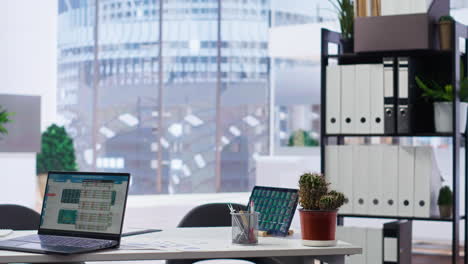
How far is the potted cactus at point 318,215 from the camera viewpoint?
8.95 ft

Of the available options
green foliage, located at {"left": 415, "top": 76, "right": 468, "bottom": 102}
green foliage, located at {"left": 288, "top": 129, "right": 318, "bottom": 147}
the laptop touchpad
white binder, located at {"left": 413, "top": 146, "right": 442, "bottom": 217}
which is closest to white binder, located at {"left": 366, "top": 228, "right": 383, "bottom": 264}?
white binder, located at {"left": 413, "top": 146, "right": 442, "bottom": 217}

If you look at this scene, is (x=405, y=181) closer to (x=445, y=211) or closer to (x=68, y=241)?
(x=445, y=211)

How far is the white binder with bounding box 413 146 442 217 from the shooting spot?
4.25 metres

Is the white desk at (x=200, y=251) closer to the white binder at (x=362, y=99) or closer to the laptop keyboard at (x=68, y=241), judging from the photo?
the laptop keyboard at (x=68, y=241)

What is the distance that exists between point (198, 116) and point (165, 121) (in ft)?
2.04

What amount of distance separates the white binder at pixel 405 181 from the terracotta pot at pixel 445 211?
161 mm

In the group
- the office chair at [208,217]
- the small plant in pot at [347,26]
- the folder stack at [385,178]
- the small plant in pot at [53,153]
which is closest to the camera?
the office chair at [208,217]

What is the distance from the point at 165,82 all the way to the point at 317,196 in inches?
389

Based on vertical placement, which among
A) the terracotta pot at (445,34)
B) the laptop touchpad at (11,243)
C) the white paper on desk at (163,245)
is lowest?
the white paper on desk at (163,245)

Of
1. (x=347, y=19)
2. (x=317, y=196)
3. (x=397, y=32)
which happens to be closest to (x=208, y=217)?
(x=317, y=196)

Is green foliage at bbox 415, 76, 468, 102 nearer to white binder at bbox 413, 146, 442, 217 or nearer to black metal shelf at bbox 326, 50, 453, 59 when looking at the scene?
black metal shelf at bbox 326, 50, 453, 59

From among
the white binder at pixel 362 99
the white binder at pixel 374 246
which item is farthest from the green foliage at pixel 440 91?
the white binder at pixel 374 246

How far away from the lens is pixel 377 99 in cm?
435

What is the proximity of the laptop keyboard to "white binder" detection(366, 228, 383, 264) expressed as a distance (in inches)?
80.6
